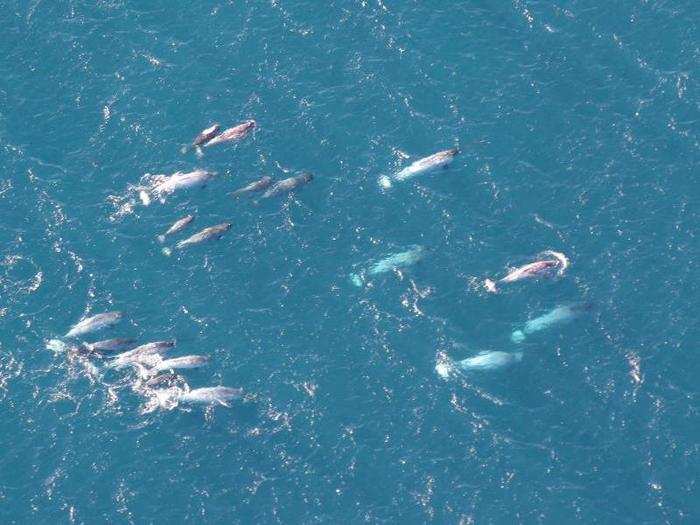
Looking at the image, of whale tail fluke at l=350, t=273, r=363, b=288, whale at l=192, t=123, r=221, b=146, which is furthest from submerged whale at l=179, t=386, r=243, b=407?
whale at l=192, t=123, r=221, b=146

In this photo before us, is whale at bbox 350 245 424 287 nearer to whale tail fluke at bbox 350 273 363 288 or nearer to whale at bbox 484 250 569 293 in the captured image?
whale tail fluke at bbox 350 273 363 288

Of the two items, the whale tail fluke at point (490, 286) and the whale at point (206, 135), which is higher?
the whale at point (206, 135)

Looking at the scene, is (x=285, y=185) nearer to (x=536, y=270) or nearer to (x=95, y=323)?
(x=95, y=323)

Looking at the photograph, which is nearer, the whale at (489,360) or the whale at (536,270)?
the whale at (489,360)

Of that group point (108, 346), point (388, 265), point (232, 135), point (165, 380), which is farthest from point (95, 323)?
point (388, 265)

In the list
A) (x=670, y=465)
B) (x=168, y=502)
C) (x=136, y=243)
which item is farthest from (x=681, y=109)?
(x=168, y=502)

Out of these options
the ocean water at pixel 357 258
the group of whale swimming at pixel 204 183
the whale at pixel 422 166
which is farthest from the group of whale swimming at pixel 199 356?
the ocean water at pixel 357 258

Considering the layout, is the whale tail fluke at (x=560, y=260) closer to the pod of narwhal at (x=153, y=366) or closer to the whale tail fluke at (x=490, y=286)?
the whale tail fluke at (x=490, y=286)

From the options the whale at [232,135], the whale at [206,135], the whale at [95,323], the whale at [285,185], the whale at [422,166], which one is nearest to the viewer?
the whale at [95,323]
